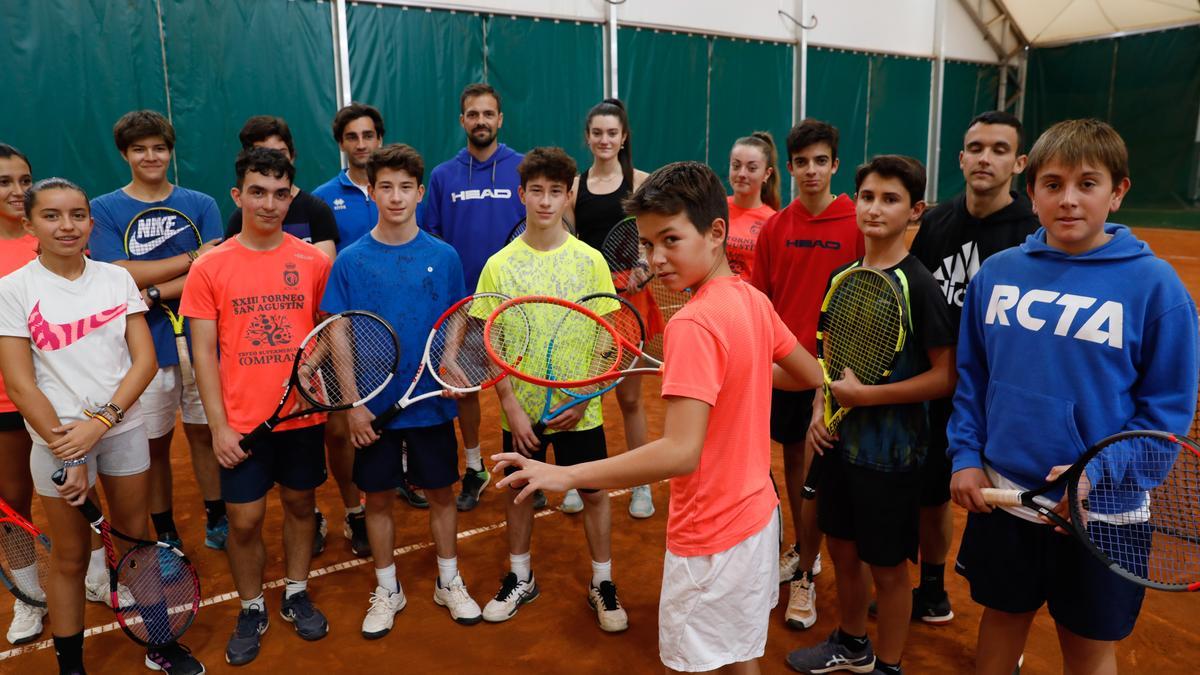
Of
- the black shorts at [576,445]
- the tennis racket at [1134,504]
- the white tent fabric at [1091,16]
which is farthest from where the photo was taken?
the white tent fabric at [1091,16]

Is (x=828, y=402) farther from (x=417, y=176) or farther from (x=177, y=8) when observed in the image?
(x=177, y=8)

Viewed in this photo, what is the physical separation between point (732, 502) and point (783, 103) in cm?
1444

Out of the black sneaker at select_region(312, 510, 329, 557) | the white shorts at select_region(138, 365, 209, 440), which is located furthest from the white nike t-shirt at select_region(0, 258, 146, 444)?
the black sneaker at select_region(312, 510, 329, 557)

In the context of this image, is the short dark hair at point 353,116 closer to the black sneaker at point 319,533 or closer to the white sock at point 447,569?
the black sneaker at point 319,533

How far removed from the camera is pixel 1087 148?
2119 mm

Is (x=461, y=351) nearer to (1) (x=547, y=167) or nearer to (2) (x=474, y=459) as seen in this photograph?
(1) (x=547, y=167)

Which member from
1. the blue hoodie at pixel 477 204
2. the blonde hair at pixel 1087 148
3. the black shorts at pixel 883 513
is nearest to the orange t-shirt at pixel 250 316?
the blue hoodie at pixel 477 204

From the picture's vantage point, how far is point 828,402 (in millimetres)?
2906

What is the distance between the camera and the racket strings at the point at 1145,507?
201 centimetres

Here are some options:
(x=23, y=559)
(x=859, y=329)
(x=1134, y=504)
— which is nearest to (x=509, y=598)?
(x=859, y=329)

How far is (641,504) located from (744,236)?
5.62 ft

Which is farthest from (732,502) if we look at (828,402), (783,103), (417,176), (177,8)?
(783,103)

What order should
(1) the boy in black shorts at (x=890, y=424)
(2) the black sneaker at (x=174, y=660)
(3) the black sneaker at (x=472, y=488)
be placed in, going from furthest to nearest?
(3) the black sneaker at (x=472, y=488)
(2) the black sneaker at (x=174, y=660)
(1) the boy in black shorts at (x=890, y=424)

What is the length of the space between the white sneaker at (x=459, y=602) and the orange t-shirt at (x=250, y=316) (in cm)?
104
